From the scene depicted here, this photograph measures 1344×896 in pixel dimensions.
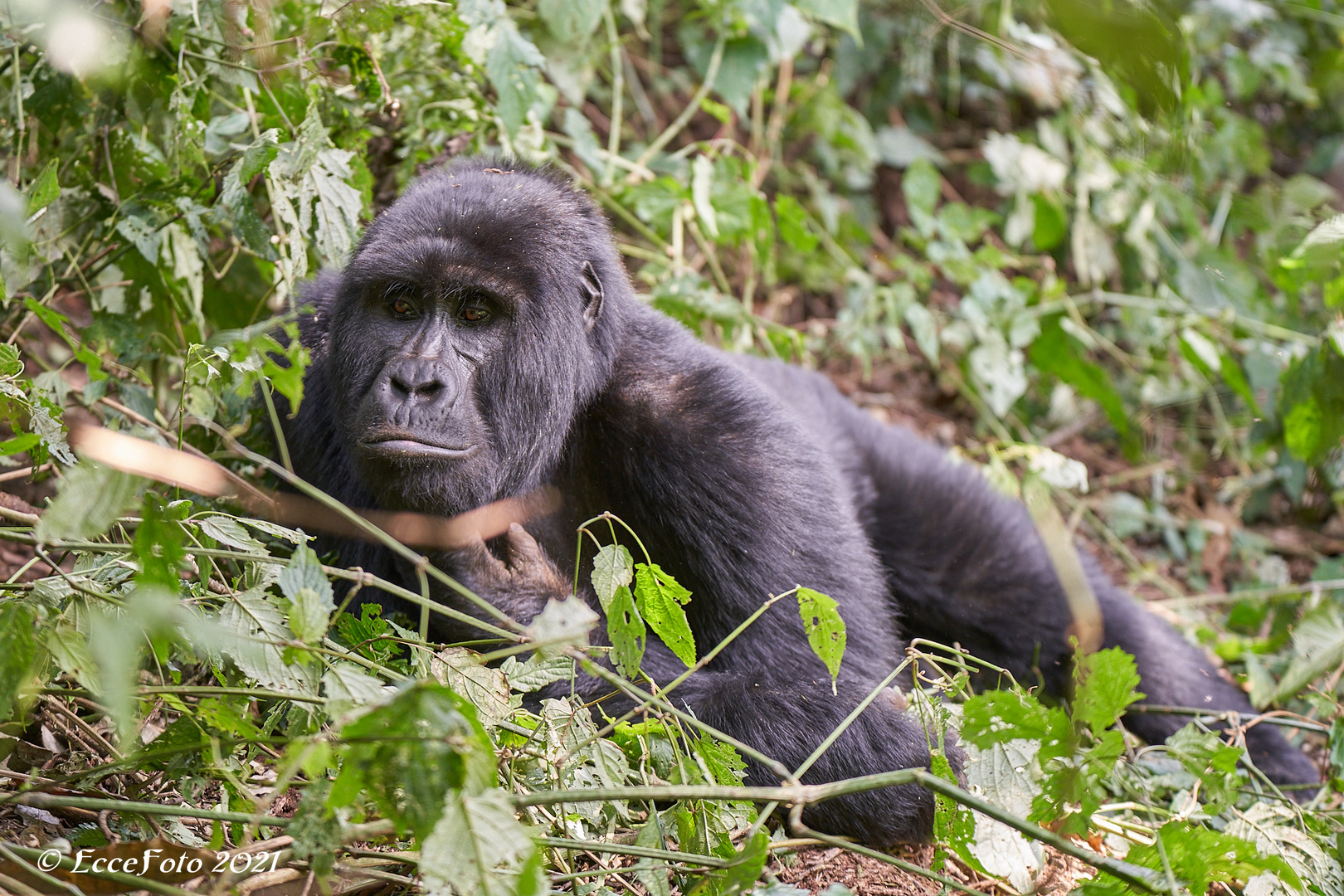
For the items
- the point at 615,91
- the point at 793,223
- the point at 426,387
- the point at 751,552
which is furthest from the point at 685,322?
the point at 426,387

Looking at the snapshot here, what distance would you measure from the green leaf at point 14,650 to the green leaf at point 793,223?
4092 mm

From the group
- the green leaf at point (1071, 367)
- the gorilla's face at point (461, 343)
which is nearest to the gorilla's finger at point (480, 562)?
the gorilla's face at point (461, 343)

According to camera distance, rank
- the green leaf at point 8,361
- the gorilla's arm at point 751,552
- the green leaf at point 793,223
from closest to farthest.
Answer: the green leaf at point 8,361 → the gorilla's arm at point 751,552 → the green leaf at point 793,223

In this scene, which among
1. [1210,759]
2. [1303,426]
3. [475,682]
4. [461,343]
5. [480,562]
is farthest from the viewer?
[1303,426]

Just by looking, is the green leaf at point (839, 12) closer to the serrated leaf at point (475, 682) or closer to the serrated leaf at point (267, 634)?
the serrated leaf at point (475, 682)

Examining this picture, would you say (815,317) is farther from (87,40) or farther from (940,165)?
(87,40)

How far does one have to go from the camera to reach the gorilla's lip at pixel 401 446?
2.63 metres

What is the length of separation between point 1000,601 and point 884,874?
175cm

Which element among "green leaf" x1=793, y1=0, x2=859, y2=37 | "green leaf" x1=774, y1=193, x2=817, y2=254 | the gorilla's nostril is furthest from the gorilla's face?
"green leaf" x1=774, y1=193, x2=817, y2=254

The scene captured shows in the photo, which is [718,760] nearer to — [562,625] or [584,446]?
[562,625]

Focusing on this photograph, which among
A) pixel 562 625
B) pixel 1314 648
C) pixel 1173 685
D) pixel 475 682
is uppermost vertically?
pixel 562 625

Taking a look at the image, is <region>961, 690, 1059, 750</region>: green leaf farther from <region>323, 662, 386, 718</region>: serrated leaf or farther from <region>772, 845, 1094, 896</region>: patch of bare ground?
<region>323, 662, 386, 718</region>: serrated leaf

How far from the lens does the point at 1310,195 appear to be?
5242 mm

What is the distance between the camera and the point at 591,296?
10.6ft
